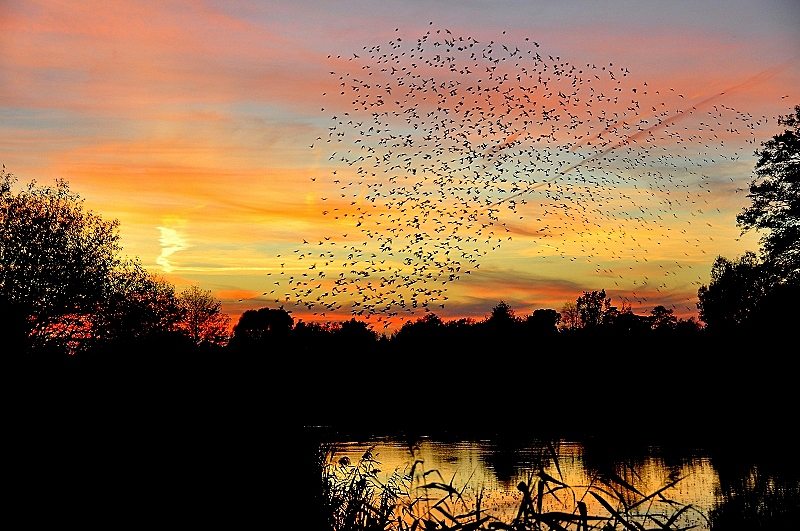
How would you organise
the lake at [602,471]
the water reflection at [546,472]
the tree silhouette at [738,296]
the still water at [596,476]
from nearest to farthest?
the lake at [602,471]
the still water at [596,476]
the water reflection at [546,472]
the tree silhouette at [738,296]

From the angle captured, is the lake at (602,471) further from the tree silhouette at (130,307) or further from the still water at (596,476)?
the tree silhouette at (130,307)

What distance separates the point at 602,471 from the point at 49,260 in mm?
30200

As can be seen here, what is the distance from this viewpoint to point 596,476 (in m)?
23.5

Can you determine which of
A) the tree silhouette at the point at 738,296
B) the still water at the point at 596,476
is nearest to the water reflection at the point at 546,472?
the still water at the point at 596,476

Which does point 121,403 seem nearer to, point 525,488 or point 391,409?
point 525,488

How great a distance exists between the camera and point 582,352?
51.9 meters

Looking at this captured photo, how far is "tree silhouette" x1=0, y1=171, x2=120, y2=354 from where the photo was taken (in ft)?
139

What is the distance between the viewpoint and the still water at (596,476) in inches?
760

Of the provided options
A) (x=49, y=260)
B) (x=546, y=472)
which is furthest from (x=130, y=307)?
(x=546, y=472)

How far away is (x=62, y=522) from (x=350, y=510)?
14.7 feet

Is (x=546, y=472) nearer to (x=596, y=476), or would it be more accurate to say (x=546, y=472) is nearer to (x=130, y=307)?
(x=596, y=476)

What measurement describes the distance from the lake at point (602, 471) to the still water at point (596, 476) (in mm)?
36

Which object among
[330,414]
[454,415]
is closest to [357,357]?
[330,414]

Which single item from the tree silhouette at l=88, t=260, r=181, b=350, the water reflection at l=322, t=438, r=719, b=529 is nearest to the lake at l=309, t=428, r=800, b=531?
the water reflection at l=322, t=438, r=719, b=529
